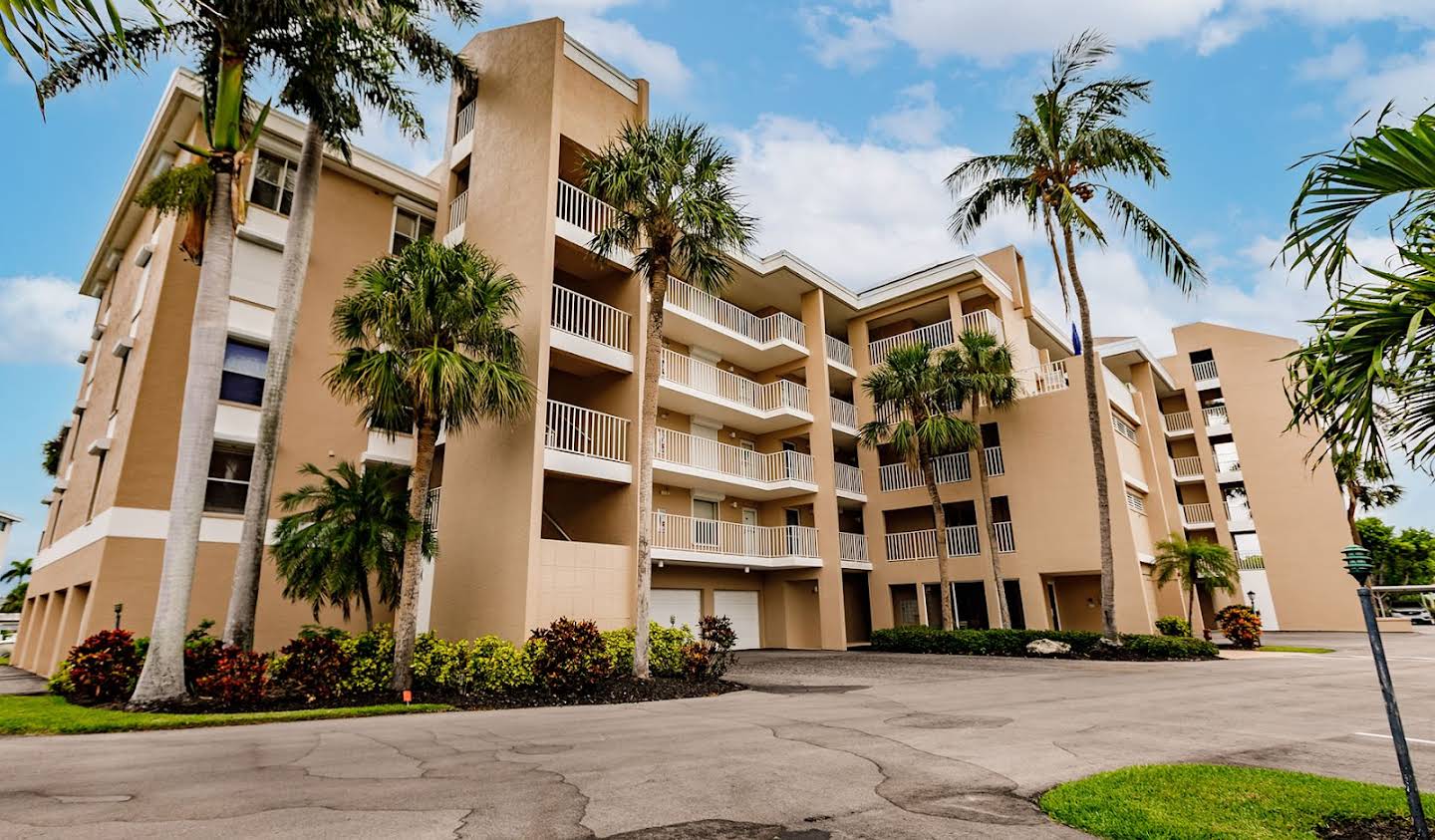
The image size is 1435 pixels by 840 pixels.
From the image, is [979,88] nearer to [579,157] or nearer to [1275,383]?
[579,157]

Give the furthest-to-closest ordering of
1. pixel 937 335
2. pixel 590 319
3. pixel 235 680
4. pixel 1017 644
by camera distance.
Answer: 1. pixel 937 335
2. pixel 1017 644
3. pixel 590 319
4. pixel 235 680

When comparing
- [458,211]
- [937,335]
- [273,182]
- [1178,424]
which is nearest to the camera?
[273,182]

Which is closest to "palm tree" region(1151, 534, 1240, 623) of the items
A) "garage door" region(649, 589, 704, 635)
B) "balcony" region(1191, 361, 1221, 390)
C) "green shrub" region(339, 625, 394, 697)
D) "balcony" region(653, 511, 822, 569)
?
"balcony" region(653, 511, 822, 569)

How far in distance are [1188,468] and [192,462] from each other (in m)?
41.7

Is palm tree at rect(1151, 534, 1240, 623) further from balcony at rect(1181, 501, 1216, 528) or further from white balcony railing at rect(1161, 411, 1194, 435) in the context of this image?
white balcony railing at rect(1161, 411, 1194, 435)

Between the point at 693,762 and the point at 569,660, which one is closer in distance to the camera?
the point at 693,762

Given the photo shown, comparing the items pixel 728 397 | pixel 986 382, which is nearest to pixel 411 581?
pixel 728 397

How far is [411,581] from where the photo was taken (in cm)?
1183

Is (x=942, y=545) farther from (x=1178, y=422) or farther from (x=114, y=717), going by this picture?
(x=1178, y=422)

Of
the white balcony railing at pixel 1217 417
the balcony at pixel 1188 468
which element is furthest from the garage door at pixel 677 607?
the white balcony railing at pixel 1217 417

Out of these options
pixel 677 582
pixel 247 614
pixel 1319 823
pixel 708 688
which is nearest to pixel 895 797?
pixel 1319 823

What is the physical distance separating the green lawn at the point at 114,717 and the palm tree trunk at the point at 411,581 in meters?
1.00

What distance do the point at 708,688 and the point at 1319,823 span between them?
31.9 ft

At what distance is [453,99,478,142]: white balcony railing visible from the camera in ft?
61.0
